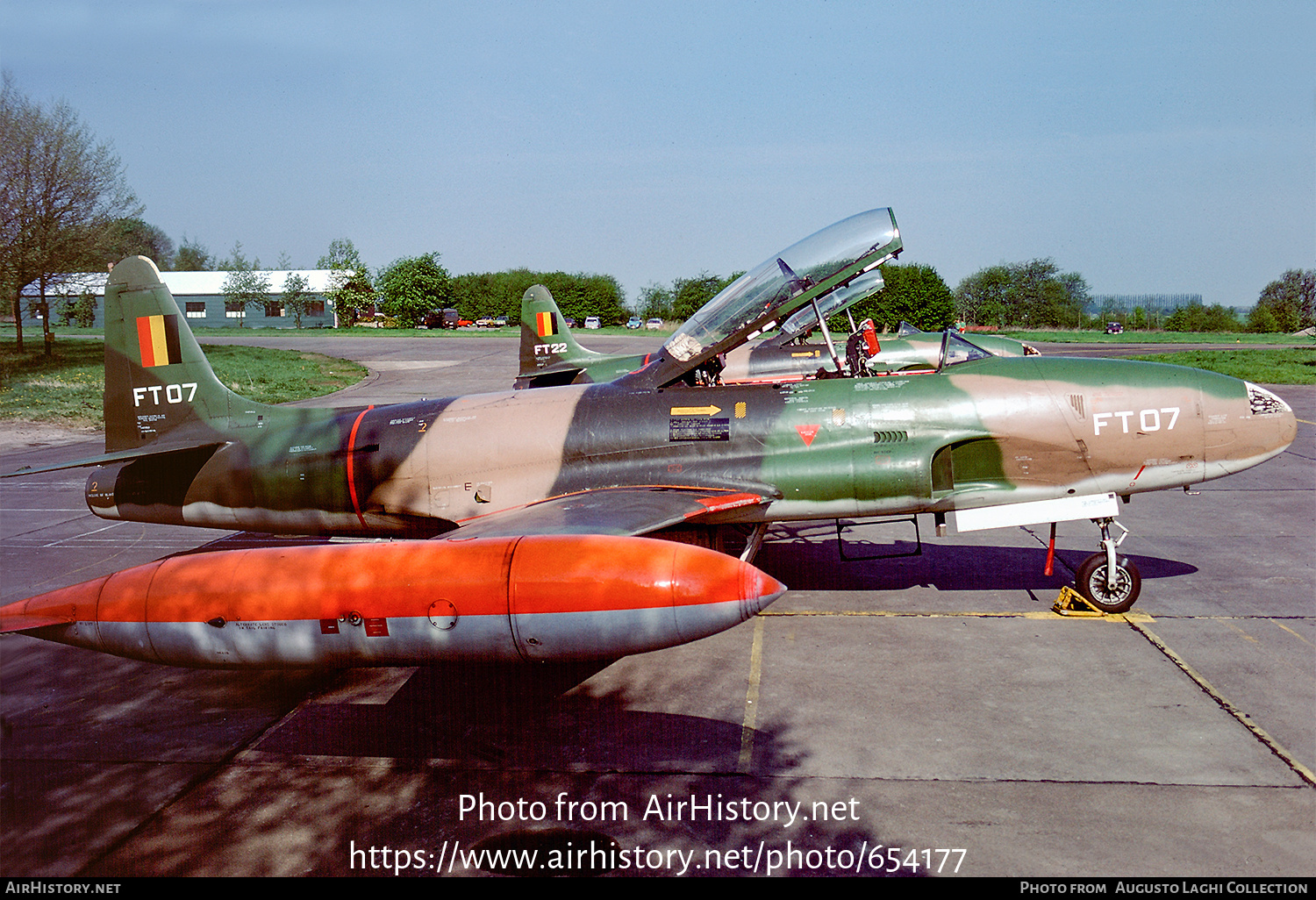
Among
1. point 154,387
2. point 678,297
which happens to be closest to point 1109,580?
point 154,387

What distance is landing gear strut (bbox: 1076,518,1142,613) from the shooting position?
8117 millimetres

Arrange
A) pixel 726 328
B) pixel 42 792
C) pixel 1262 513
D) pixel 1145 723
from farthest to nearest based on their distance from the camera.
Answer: pixel 1262 513 → pixel 726 328 → pixel 1145 723 → pixel 42 792

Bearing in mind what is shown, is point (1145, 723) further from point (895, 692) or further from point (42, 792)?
point (42, 792)

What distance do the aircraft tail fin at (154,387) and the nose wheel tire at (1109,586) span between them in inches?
354

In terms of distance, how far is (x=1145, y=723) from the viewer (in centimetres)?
597

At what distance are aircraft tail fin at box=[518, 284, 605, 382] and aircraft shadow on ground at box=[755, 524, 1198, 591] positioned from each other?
1063 centimetres

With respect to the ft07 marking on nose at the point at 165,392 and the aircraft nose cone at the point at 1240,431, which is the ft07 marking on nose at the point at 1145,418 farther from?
the ft07 marking on nose at the point at 165,392

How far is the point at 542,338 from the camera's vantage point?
68.2 ft

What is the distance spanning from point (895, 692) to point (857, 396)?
2858 mm

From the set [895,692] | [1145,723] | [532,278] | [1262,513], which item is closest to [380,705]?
[895,692]

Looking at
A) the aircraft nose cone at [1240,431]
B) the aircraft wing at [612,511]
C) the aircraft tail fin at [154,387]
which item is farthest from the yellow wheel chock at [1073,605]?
the aircraft tail fin at [154,387]

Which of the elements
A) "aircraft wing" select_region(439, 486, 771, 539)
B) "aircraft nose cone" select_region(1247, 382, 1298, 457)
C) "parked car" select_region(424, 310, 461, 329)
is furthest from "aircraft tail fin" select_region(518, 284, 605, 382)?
"parked car" select_region(424, 310, 461, 329)

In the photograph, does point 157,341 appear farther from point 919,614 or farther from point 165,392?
point 919,614

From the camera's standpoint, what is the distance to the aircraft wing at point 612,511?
6980mm
